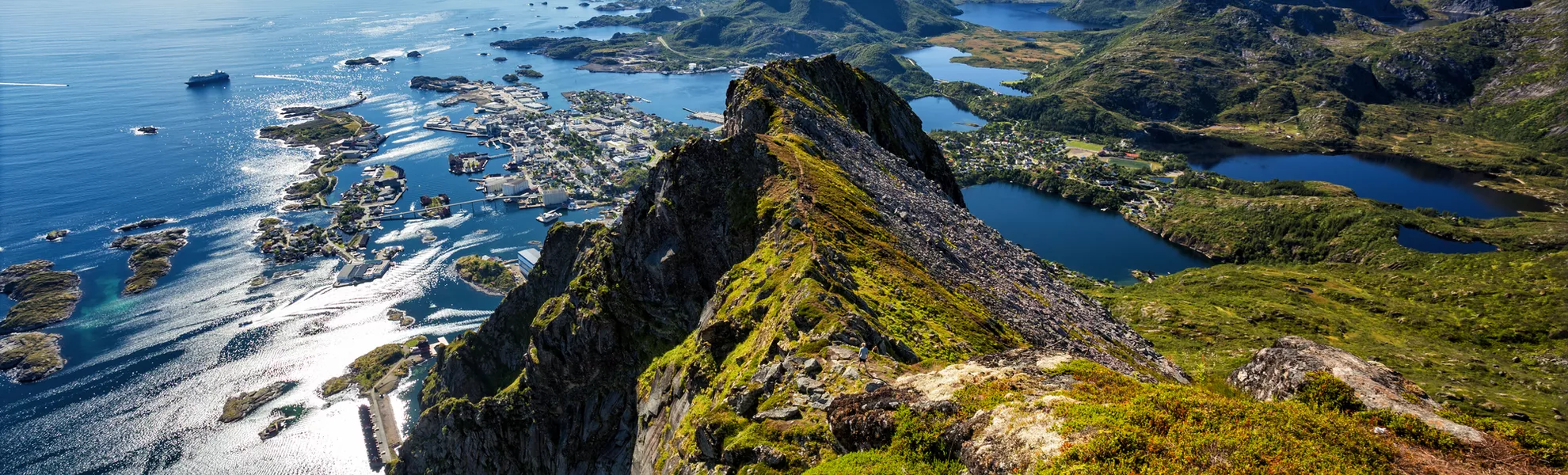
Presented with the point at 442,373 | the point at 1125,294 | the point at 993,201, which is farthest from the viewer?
the point at 993,201

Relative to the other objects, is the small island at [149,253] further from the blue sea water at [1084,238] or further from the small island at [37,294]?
the blue sea water at [1084,238]

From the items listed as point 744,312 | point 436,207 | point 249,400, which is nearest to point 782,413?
point 744,312

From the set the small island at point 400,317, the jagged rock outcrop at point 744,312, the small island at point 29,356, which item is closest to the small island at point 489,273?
the small island at point 400,317

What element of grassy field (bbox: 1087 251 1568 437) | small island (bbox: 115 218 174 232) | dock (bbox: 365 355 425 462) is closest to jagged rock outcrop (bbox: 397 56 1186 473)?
dock (bbox: 365 355 425 462)

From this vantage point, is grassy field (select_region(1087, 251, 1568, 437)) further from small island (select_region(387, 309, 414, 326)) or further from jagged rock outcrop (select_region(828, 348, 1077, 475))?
small island (select_region(387, 309, 414, 326))

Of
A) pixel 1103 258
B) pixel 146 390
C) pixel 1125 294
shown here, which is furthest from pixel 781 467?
pixel 1103 258

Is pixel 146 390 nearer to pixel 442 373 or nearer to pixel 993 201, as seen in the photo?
pixel 442 373
